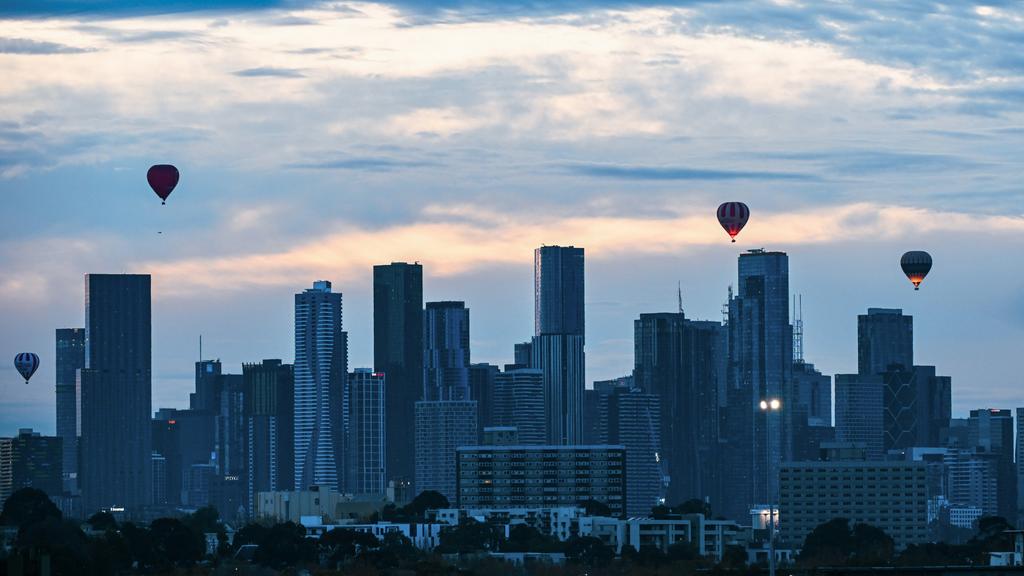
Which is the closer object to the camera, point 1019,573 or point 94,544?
point 1019,573

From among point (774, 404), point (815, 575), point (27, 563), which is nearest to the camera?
point (27, 563)

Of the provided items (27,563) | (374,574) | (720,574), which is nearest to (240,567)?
(374,574)

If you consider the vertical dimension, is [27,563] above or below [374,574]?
above

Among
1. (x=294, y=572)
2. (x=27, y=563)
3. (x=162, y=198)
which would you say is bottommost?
(x=294, y=572)

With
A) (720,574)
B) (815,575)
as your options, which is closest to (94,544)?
(720,574)

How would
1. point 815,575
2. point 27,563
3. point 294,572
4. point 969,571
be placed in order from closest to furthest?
point 27,563
point 969,571
point 815,575
point 294,572

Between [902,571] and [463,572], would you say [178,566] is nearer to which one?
[463,572]

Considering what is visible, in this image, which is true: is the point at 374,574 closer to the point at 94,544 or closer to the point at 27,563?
the point at 94,544
